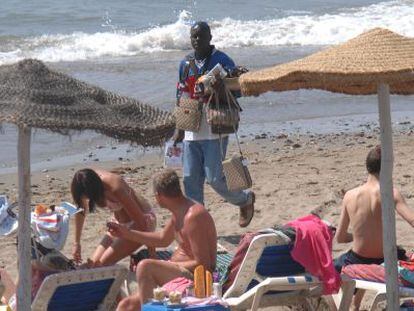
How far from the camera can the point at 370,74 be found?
5109 mm

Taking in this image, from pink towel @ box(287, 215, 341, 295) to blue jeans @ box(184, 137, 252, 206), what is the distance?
2.17 m

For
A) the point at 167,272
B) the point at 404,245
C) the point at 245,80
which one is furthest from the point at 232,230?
the point at 245,80

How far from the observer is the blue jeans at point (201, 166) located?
827cm

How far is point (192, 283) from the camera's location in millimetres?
6086

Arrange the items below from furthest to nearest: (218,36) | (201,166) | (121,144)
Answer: (218,36)
(121,144)
(201,166)

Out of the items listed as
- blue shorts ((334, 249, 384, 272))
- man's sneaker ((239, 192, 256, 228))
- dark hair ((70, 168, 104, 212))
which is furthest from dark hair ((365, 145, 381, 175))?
man's sneaker ((239, 192, 256, 228))

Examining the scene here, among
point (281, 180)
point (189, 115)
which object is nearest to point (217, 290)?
point (189, 115)

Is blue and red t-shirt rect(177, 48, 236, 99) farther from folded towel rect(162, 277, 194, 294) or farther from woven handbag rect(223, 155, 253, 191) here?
folded towel rect(162, 277, 194, 294)

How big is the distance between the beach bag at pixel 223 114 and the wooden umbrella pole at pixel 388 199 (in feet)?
8.14

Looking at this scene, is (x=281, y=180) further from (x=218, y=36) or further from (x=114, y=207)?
(x=218, y=36)

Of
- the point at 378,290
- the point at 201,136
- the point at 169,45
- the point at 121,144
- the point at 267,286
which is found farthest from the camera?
the point at 169,45

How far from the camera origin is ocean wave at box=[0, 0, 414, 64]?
2291 cm

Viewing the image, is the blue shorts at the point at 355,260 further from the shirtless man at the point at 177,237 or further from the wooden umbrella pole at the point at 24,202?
the wooden umbrella pole at the point at 24,202

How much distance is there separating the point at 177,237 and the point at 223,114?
1827 millimetres
